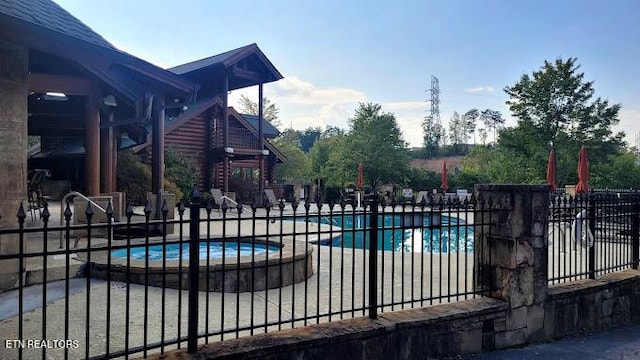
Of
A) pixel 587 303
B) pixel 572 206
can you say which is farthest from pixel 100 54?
pixel 587 303

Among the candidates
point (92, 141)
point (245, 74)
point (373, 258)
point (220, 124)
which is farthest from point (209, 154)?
point (373, 258)

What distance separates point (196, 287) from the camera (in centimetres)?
310

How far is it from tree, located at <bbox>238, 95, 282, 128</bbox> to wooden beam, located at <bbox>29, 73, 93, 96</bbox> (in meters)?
41.4

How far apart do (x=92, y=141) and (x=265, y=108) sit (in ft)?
138

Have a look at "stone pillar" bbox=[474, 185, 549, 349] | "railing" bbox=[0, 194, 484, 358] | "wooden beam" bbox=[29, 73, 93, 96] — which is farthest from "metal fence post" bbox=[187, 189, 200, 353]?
"wooden beam" bbox=[29, 73, 93, 96]

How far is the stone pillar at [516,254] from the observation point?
4.39m

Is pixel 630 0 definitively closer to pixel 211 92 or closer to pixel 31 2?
pixel 31 2

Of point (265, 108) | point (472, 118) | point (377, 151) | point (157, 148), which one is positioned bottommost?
point (157, 148)

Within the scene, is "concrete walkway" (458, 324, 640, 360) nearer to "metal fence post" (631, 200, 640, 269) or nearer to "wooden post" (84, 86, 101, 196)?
"metal fence post" (631, 200, 640, 269)

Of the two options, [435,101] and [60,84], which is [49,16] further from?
[435,101]

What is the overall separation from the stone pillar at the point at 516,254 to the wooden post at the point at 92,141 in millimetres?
6490

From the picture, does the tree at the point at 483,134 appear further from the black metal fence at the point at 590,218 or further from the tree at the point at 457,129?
the black metal fence at the point at 590,218

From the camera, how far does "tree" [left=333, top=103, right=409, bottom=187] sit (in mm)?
27969

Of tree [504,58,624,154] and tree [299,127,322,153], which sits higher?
tree [299,127,322,153]
